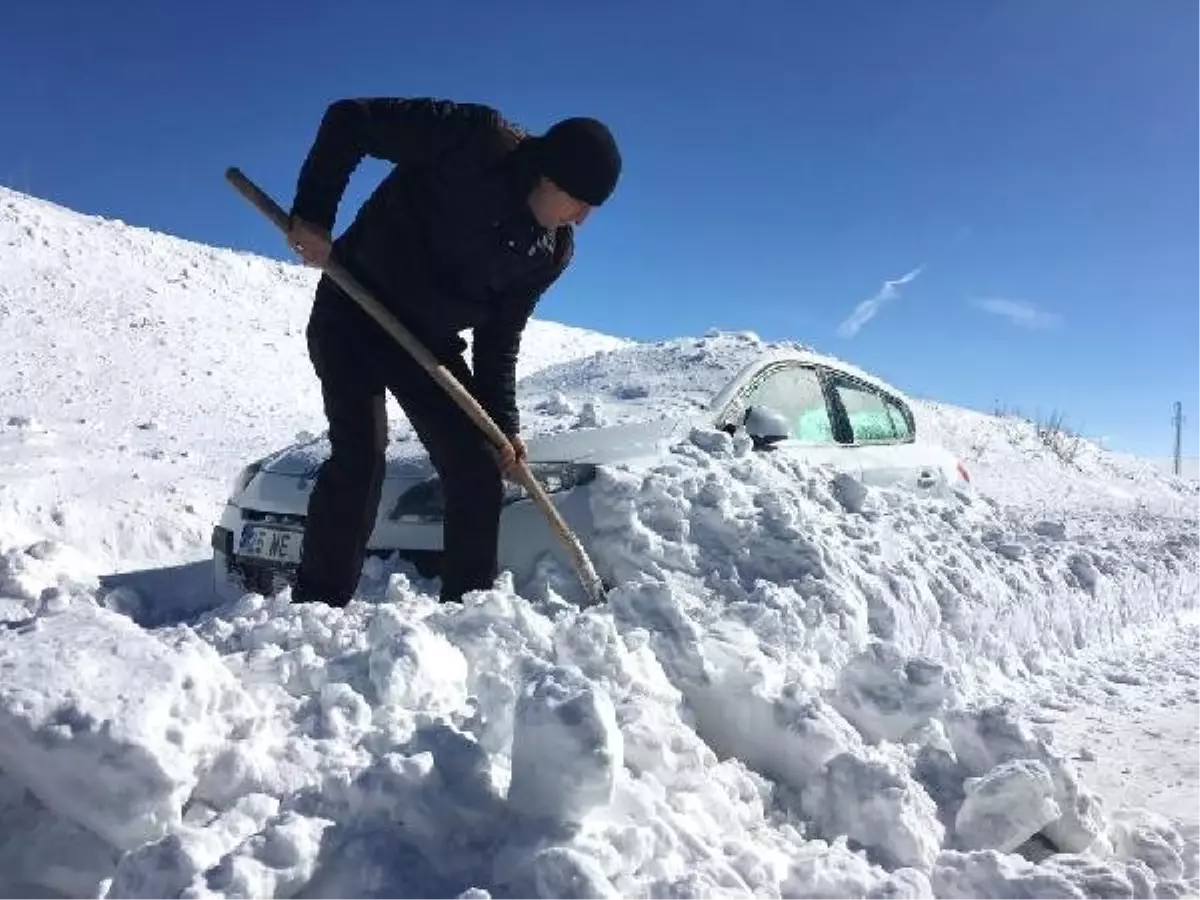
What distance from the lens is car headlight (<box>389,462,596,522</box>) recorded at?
155 inches

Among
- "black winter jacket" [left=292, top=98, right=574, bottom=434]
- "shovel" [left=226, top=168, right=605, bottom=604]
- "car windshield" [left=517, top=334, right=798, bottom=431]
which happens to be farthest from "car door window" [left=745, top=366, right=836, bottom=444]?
"black winter jacket" [left=292, top=98, right=574, bottom=434]

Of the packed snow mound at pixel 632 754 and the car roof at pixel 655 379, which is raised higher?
the car roof at pixel 655 379

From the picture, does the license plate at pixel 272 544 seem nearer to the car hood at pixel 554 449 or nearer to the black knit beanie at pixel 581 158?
the car hood at pixel 554 449

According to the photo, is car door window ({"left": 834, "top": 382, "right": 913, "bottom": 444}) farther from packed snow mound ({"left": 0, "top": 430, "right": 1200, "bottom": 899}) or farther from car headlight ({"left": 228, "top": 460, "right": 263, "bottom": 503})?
car headlight ({"left": 228, "top": 460, "right": 263, "bottom": 503})

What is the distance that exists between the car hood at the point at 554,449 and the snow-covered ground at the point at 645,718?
0.16m

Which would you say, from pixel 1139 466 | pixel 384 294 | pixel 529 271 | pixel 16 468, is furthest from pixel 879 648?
pixel 1139 466

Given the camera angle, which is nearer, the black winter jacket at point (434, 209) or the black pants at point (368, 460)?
the black winter jacket at point (434, 209)

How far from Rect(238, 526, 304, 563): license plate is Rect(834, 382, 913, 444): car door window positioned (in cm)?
317

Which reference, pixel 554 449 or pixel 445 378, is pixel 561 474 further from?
pixel 445 378

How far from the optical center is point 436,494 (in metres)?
3.97

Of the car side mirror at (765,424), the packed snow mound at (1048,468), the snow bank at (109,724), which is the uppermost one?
the packed snow mound at (1048,468)

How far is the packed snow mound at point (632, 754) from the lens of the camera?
195 cm

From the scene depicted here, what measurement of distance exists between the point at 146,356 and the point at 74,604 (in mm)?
12884

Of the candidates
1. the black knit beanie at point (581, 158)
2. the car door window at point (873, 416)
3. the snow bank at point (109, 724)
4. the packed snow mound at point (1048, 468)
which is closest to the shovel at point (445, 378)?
the black knit beanie at point (581, 158)
